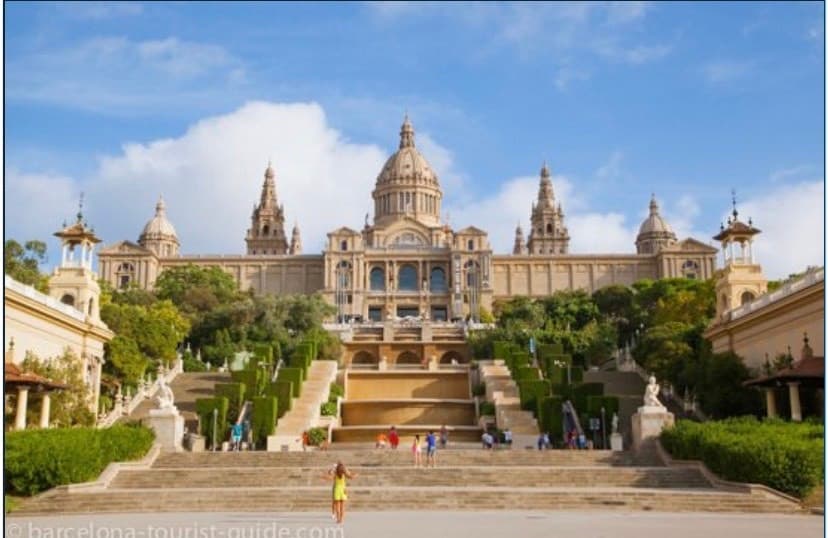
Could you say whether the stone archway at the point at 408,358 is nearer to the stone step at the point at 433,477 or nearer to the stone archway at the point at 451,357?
the stone archway at the point at 451,357

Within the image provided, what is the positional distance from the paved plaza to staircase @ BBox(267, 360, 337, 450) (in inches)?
728

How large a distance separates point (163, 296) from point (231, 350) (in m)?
28.4

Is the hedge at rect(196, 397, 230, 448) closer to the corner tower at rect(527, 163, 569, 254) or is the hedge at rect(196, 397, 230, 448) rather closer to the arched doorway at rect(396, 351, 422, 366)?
the arched doorway at rect(396, 351, 422, 366)

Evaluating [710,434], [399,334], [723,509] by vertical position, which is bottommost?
[723,509]

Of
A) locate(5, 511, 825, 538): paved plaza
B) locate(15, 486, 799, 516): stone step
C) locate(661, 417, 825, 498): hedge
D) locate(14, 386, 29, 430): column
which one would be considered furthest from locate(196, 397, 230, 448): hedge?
locate(661, 417, 825, 498): hedge

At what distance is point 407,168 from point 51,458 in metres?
115

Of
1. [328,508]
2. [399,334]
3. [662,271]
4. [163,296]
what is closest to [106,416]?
[328,508]

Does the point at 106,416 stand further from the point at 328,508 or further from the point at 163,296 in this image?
the point at 163,296

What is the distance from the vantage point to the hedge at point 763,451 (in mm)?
24359

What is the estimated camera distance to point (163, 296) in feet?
309

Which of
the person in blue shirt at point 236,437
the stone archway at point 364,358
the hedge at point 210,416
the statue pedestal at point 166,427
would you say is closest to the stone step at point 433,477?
the statue pedestal at point 166,427

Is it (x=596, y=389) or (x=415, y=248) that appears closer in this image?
(x=596, y=389)

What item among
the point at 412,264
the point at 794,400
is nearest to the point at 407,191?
the point at 412,264

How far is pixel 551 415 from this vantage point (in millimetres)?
41344
